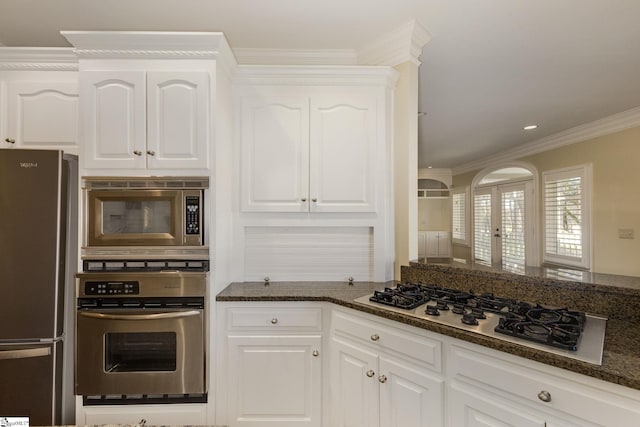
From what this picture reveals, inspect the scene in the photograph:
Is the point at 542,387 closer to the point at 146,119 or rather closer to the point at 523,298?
the point at 523,298

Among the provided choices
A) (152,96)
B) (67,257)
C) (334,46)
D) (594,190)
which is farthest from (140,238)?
(594,190)

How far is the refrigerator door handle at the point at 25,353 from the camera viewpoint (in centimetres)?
164

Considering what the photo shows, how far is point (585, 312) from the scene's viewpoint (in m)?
1.45

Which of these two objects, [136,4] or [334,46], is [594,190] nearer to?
[334,46]

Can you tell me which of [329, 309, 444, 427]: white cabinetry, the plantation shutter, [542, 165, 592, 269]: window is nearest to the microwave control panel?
[329, 309, 444, 427]: white cabinetry

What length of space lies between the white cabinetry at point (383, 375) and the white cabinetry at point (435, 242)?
625cm

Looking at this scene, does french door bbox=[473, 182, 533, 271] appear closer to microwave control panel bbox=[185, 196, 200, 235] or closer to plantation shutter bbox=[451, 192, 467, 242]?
plantation shutter bbox=[451, 192, 467, 242]

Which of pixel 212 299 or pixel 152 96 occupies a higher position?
pixel 152 96

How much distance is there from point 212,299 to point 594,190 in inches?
195

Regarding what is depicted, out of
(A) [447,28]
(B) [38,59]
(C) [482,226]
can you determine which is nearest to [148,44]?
(B) [38,59]

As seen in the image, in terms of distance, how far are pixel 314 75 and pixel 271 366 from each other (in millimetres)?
1863

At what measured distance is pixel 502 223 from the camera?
613 centimetres

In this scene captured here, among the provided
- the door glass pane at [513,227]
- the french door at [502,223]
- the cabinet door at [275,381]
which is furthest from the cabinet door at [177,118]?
the door glass pane at [513,227]

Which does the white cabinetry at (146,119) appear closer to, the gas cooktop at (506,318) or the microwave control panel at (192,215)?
the microwave control panel at (192,215)
